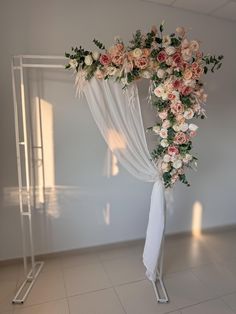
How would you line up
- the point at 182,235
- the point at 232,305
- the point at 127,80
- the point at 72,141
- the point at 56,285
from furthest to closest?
the point at 182,235, the point at 72,141, the point at 56,285, the point at 232,305, the point at 127,80

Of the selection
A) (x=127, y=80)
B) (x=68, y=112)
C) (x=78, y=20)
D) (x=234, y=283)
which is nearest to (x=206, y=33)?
(x=78, y=20)

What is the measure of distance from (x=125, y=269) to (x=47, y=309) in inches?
34.4

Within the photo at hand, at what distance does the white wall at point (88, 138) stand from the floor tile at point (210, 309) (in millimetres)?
1135

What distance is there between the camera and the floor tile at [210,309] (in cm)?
193

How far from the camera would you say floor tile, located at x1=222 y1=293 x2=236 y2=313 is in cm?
200

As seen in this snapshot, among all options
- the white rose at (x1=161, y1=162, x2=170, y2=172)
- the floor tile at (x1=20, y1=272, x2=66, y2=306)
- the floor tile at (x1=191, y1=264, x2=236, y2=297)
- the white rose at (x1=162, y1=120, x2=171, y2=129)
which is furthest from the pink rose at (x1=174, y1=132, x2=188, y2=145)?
the floor tile at (x1=20, y1=272, x2=66, y2=306)

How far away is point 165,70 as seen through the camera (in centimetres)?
182

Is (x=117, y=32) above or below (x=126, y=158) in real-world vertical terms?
above

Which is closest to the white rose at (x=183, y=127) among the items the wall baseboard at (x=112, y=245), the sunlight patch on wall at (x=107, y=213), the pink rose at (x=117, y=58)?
Answer: the pink rose at (x=117, y=58)

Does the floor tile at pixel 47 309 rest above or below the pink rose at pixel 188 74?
below

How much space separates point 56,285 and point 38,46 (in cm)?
235

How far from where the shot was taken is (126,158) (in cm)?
212

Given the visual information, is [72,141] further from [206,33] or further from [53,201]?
[206,33]

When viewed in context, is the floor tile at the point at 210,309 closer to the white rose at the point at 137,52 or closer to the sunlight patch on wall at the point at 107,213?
the sunlight patch on wall at the point at 107,213
